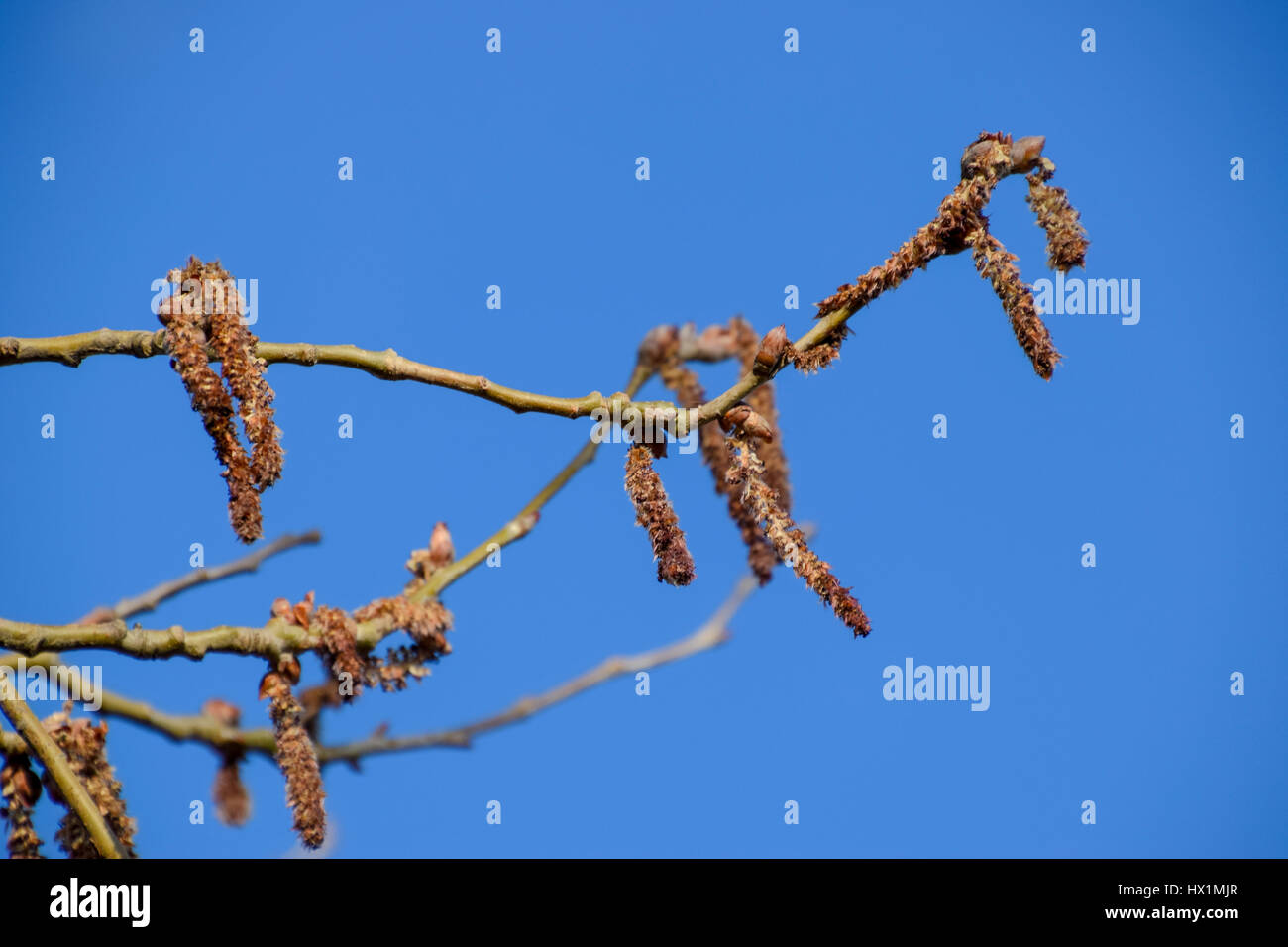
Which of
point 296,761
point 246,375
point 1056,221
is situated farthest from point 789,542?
point 296,761

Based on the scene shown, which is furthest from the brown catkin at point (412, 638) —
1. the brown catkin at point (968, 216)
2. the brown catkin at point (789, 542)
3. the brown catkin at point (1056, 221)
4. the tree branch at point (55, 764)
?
the brown catkin at point (1056, 221)

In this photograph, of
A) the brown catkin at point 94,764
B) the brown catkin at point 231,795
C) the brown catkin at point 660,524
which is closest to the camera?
the brown catkin at point 660,524

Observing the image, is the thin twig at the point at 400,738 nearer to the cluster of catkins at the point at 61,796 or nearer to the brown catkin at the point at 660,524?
the cluster of catkins at the point at 61,796

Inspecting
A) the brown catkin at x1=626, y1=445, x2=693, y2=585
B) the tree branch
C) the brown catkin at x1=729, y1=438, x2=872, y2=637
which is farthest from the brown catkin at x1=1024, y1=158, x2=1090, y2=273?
the tree branch

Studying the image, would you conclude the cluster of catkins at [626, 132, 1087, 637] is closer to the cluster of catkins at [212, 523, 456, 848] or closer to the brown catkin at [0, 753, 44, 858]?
the cluster of catkins at [212, 523, 456, 848]

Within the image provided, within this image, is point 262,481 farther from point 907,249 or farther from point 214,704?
point 214,704
